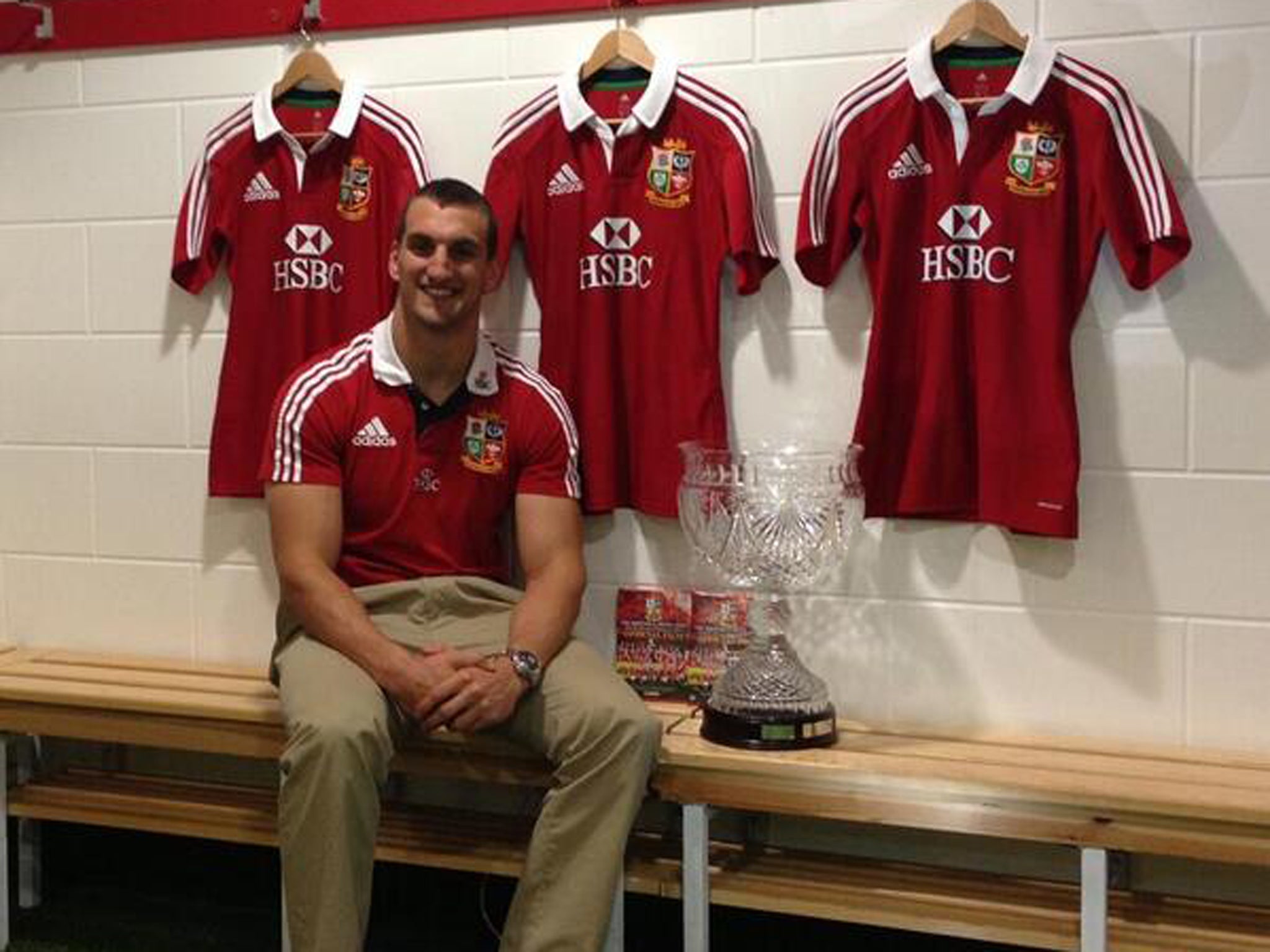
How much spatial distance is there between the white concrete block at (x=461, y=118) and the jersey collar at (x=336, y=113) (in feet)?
0.27

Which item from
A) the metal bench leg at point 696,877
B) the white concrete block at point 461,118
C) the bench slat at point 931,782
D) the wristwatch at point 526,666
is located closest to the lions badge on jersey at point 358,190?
the white concrete block at point 461,118

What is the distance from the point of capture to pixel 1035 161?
2.47 metres

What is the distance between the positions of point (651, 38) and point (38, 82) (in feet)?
4.25

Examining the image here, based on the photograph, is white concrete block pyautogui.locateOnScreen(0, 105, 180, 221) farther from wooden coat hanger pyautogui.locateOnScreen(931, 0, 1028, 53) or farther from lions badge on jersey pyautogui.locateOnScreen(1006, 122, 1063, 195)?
lions badge on jersey pyautogui.locateOnScreen(1006, 122, 1063, 195)

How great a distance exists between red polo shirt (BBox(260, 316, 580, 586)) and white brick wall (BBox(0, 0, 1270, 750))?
0.79 ft

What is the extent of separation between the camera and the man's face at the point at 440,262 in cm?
248

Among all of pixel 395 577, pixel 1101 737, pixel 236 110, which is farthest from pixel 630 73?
pixel 1101 737

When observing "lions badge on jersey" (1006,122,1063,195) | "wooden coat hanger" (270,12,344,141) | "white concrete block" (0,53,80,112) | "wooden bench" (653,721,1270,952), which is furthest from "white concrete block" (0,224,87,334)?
"lions badge on jersey" (1006,122,1063,195)

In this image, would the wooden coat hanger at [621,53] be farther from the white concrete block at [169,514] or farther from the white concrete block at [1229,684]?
the white concrete block at [1229,684]

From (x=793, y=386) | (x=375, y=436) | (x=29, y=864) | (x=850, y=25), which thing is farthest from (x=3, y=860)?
(x=850, y=25)

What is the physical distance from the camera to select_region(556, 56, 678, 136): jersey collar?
264 cm

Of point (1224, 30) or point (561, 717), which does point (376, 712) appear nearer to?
point (561, 717)

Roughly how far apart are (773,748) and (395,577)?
0.70 m

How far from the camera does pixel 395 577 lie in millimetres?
2562
